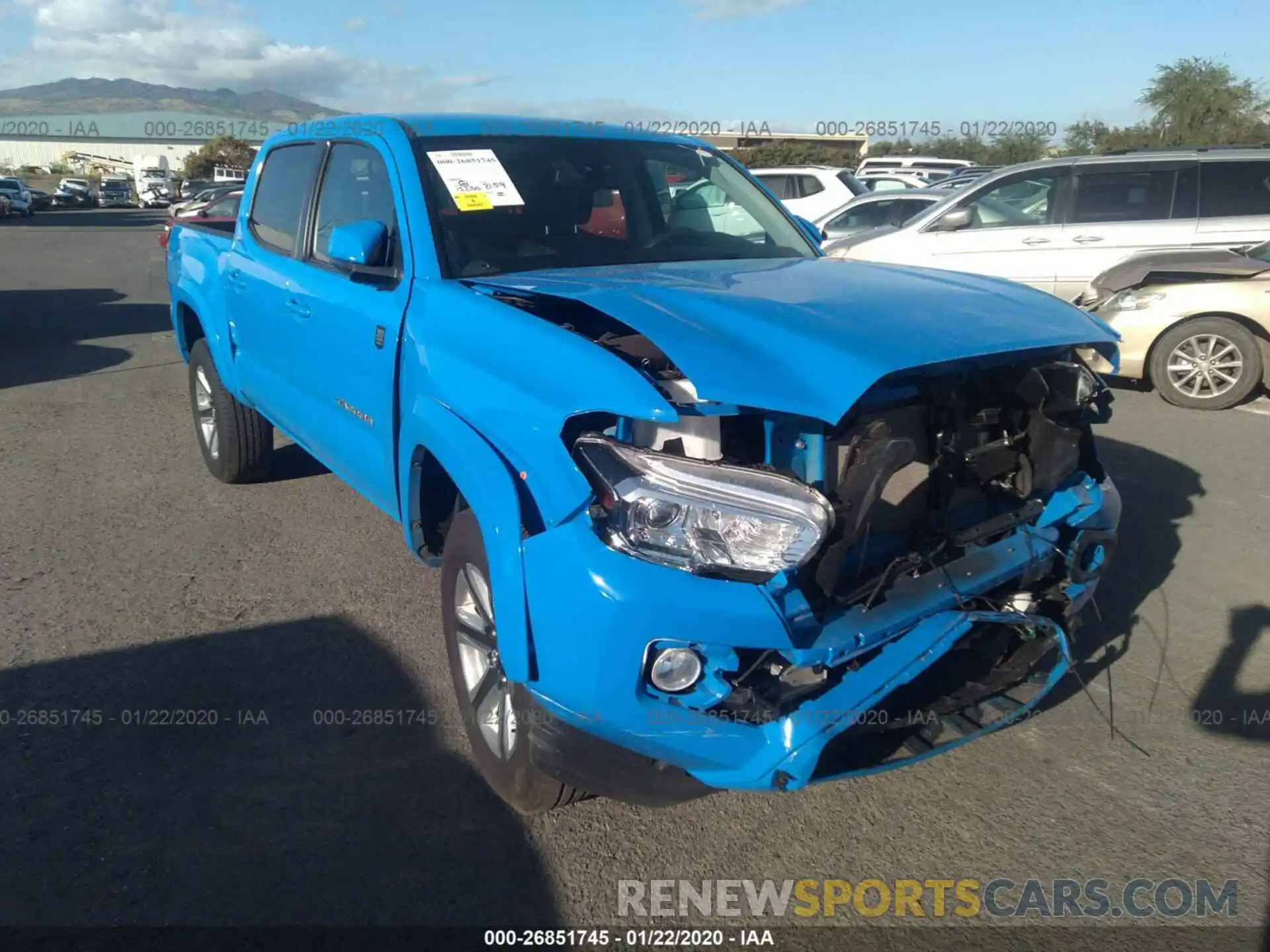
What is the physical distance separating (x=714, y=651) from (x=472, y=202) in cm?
201

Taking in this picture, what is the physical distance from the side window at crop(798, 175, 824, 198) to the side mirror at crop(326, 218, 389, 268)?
1214 cm

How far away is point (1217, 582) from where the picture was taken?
14.3ft

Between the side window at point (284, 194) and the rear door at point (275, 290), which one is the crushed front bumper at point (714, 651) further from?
the side window at point (284, 194)

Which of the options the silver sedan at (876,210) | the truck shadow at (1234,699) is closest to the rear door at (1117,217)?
the silver sedan at (876,210)

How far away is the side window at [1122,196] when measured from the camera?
9203 millimetres

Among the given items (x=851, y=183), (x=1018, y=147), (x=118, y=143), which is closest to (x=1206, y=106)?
(x=1018, y=147)

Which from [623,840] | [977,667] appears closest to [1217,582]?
[977,667]

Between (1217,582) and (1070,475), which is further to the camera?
(1217,582)

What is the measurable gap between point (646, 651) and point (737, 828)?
916 millimetres

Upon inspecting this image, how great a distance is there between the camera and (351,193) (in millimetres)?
3898

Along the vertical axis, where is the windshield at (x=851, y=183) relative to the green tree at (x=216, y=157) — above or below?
below

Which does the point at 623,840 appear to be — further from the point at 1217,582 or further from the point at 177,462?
the point at 177,462

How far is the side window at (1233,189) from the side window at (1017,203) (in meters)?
1.29

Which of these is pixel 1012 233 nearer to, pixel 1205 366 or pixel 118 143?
pixel 1205 366
